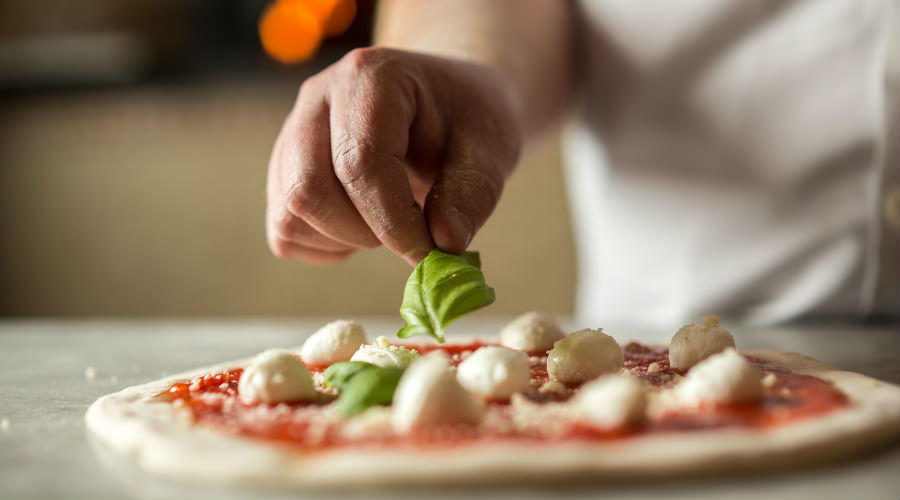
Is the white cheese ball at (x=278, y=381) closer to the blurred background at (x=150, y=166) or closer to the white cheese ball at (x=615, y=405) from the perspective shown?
the white cheese ball at (x=615, y=405)

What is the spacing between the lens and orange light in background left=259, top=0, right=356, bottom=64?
355cm

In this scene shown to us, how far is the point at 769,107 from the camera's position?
1.62m

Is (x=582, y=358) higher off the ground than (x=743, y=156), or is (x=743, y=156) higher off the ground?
(x=743, y=156)

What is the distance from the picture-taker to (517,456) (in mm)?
646

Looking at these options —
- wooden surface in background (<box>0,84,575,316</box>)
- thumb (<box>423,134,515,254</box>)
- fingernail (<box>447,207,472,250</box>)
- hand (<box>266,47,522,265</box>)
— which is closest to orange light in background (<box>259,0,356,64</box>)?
wooden surface in background (<box>0,84,575,316</box>)

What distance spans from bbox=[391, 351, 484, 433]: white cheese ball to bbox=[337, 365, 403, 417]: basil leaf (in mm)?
56

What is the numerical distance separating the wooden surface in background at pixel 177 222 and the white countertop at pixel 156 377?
1508 mm

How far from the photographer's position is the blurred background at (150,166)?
11.6 ft

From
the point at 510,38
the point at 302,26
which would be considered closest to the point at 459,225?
the point at 510,38

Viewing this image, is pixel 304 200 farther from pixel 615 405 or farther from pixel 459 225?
pixel 615 405

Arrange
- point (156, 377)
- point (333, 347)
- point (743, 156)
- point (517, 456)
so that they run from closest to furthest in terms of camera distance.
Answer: point (517, 456) → point (333, 347) → point (156, 377) → point (743, 156)

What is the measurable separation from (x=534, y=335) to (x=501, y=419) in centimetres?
41

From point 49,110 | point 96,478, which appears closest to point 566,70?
point 96,478

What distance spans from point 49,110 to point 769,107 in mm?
3269
